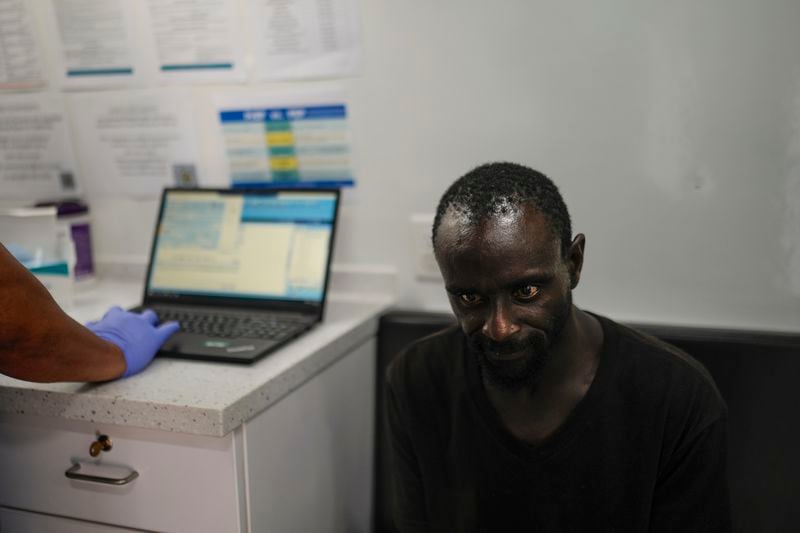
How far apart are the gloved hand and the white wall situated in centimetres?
53

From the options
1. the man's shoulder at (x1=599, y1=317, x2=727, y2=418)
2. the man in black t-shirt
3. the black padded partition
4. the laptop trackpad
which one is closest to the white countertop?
the laptop trackpad

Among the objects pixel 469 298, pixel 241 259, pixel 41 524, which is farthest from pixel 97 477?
pixel 469 298

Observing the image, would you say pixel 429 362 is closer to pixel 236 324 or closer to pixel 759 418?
pixel 236 324

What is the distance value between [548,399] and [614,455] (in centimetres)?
11

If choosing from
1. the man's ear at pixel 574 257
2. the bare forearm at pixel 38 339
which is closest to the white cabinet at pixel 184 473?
the bare forearm at pixel 38 339

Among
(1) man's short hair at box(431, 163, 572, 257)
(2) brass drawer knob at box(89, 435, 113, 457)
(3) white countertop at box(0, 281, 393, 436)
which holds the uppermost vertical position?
(1) man's short hair at box(431, 163, 572, 257)

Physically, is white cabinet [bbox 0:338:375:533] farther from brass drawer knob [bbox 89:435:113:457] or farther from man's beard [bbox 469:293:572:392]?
man's beard [bbox 469:293:572:392]

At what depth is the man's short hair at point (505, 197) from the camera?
0.82 m

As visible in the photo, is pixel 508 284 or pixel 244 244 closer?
pixel 508 284

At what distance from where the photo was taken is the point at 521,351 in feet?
2.74

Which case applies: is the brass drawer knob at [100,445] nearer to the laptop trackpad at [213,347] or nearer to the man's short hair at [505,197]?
the laptop trackpad at [213,347]

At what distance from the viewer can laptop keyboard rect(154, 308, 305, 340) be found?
1177mm

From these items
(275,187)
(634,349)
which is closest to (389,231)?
(275,187)

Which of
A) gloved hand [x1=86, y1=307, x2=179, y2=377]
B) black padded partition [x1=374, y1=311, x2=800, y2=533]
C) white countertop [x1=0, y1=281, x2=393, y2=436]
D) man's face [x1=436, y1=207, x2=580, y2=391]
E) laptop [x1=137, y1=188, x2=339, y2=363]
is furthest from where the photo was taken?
laptop [x1=137, y1=188, x2=339, y2=363]
